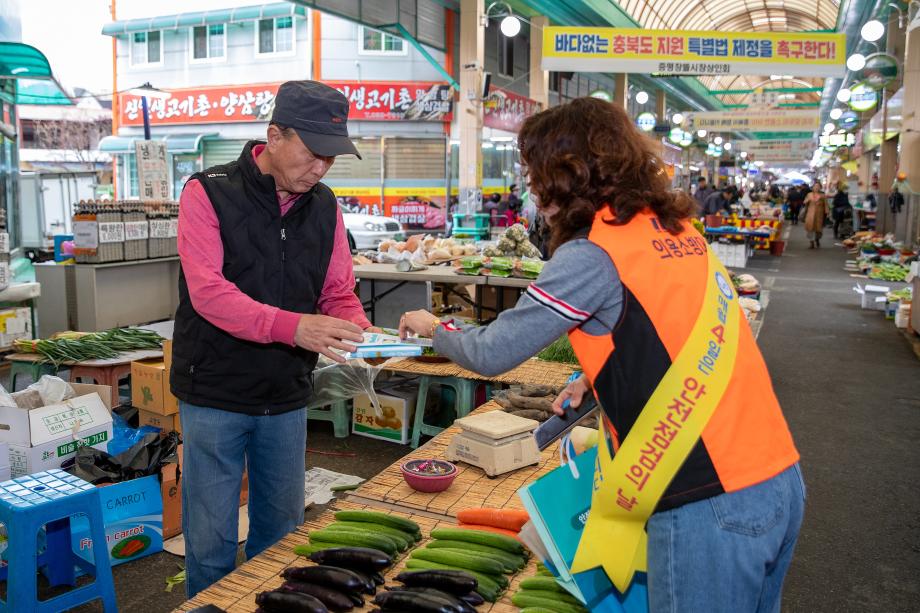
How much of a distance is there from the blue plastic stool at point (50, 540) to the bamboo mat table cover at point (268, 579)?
119cm

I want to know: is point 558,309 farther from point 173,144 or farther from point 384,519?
point 173,144

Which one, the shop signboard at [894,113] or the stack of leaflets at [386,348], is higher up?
the shop signboard at [894,113]

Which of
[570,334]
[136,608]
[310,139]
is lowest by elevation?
[136,608]

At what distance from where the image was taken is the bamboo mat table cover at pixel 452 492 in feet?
10.2

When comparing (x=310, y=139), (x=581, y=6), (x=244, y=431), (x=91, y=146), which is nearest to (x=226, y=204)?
(x=310, y=139)

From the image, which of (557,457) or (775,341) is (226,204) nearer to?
(557,457)

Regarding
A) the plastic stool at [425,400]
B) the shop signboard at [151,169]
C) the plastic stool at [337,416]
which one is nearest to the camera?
the plastic stool at [425,400]

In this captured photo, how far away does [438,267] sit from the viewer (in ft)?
27.6

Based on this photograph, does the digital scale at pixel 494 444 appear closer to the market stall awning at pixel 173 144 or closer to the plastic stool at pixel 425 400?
the plastic stool at pixel 425 400

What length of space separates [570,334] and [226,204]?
4.27 feet

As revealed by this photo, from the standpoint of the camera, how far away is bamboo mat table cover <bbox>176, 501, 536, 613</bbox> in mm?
2322

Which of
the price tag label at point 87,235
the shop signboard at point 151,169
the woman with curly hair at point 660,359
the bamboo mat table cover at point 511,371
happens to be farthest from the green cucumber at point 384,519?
the shop signboard at point 151,169

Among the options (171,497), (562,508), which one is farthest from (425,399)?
(562,508)

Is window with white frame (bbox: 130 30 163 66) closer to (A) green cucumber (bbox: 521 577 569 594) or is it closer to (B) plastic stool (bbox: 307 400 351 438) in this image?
(B) plastic stool (bbox: 307 400 351 438)
